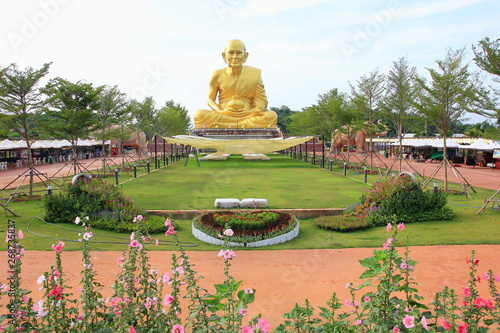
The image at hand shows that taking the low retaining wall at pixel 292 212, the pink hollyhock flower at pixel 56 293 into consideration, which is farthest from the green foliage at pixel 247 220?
the pink hollyhock flower at pixel 56 293

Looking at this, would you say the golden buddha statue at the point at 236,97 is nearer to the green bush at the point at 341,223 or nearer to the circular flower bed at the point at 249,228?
the green bush at the point at 341,223

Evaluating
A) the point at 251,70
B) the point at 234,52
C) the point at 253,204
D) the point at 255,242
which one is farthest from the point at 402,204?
the point at 251,70

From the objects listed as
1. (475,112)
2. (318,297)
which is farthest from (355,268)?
(475,112)

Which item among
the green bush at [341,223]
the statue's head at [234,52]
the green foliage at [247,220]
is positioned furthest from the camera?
the statue's head at [234,52]

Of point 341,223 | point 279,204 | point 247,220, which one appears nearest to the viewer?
point 247,220

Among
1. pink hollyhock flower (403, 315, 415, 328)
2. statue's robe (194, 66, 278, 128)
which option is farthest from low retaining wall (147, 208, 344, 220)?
statue's robe (194, 66, 278, 128)

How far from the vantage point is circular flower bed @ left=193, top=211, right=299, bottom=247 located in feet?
26.1

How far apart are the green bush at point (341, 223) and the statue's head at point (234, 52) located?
2153 centimetres

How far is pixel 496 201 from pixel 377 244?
583 centimetres

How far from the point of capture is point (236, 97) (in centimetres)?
3091

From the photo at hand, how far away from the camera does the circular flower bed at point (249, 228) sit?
7969 mm

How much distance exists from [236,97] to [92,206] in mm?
22298

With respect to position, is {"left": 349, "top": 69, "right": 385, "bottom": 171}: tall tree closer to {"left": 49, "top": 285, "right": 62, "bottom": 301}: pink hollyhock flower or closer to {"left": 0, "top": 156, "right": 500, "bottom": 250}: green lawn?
{"left": 0, "top": 156, "right": 500, "bottom": 250}: green lawn

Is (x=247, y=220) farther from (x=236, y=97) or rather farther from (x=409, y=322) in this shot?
(x=236, y=97)
